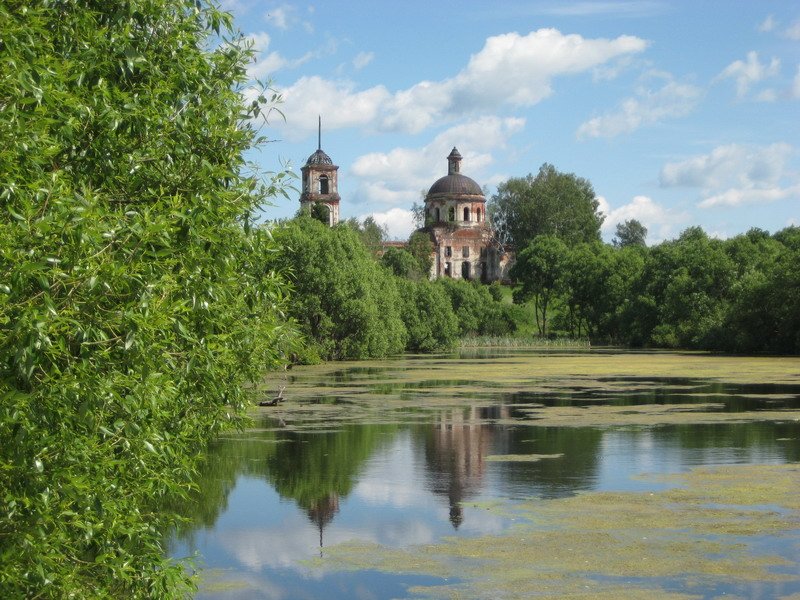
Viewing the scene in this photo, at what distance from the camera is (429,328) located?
87875mm

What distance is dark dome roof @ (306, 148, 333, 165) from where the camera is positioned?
13382 centimetres

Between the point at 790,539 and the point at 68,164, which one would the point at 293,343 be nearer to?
the point at 68,164

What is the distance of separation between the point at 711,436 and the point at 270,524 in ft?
43.7

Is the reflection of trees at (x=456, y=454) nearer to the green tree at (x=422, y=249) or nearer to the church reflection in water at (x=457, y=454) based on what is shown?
the church reflection in water at (x=457, y=454)

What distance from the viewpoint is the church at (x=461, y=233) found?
15062cm

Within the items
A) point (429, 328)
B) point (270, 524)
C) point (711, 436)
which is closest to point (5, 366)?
point (270, 524)

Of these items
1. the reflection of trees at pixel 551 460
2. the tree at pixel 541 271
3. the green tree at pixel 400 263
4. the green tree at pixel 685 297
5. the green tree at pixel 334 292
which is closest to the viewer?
the reflection of trees at pixel 551 460

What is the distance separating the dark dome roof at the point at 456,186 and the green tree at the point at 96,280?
14238cm

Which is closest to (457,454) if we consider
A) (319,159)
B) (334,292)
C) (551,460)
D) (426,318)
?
(551,460)

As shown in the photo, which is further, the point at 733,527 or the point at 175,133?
the point at 733,527

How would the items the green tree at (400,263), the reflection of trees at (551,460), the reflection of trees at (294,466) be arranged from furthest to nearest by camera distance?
the green tree at (400,263) < the reflection of trees at (551,460) < the reflection of trees at (294,466)

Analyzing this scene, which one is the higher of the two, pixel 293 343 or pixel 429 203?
pixel 429 203

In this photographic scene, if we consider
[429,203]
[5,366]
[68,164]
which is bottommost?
[5,366]

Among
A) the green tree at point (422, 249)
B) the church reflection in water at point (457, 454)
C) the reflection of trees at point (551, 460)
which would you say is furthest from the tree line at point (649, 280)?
the reflection of trees at point (551, 460)
